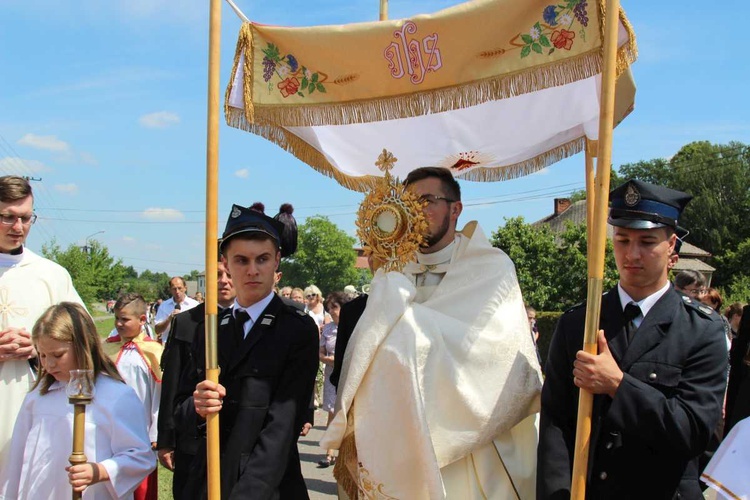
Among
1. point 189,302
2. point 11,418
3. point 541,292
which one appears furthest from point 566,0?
point 541,292

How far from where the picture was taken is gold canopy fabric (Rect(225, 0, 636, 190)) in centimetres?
334

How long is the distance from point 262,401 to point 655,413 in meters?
1.60

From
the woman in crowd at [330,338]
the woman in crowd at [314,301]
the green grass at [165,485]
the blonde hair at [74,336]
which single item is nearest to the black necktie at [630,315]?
the blonde hair at [74,336]

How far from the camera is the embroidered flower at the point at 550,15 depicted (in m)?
3.29

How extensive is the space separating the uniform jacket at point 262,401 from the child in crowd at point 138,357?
2019mm

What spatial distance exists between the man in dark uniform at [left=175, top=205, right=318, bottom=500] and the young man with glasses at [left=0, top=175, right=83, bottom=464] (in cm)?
109

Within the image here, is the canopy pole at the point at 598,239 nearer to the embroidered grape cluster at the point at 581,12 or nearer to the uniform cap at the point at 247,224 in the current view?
the embroidered grape cluster at the point at 581,12

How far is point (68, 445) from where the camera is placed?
3.43m

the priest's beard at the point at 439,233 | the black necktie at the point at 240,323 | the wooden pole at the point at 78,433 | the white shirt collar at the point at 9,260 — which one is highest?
the priest's beard at the point at 439,233

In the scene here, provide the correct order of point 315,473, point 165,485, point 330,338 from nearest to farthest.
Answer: point 165,485 < point 315,473 < point 330,338

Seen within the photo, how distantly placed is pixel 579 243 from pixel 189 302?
29.6 meters

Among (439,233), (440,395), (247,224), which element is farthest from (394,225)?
(440,395)

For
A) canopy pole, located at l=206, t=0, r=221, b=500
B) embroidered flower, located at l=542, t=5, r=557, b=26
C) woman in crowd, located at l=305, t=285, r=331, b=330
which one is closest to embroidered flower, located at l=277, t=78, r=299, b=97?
canopy pole, located at l=206, t=0, r=221, b=500

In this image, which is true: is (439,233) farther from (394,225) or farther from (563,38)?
(563,38)
